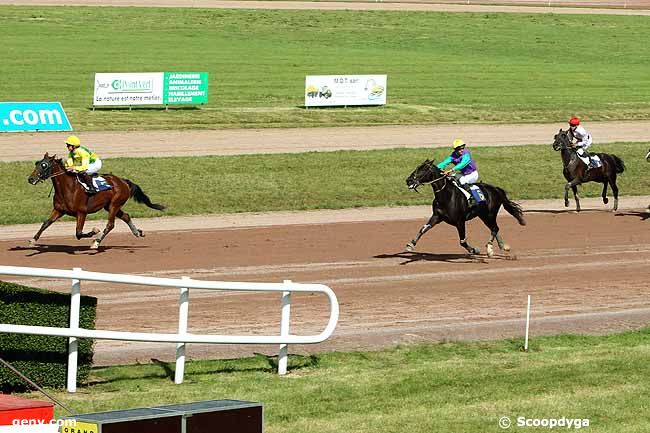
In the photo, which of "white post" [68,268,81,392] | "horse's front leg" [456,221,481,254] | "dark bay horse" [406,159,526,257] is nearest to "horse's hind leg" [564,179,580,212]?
"dark bay horse" [406,159,526,257]

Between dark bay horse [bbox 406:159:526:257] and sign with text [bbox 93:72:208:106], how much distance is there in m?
22.1

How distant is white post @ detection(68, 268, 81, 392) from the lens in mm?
11773

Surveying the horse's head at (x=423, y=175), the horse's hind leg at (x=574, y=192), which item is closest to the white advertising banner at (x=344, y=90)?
the horse's hind leg at (x=574, y=192)

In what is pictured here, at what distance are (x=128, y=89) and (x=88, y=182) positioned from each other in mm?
21359

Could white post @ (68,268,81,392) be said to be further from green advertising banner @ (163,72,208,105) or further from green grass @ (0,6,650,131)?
green advertising banner @ (163,72,208,105)

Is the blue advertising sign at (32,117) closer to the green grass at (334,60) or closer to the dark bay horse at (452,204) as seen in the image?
the green grass at (334,60)

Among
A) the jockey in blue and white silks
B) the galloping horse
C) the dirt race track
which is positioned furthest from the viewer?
the galloping horse

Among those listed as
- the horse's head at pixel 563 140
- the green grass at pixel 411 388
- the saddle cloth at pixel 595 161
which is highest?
the horse's head at pixel 563 140

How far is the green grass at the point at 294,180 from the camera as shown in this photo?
1180 inches

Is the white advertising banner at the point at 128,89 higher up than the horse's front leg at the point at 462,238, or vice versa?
the white advertising banner at the point at 128,89

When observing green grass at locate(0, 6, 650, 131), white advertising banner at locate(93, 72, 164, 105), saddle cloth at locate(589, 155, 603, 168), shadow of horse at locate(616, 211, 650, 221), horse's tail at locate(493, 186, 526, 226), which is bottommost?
shadow of horse at locate(616, 211, 650, 221)

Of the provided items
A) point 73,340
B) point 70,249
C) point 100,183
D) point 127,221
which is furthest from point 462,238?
point 73,340

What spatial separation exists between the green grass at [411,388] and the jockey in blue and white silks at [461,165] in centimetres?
947

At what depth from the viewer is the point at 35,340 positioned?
11.8m
